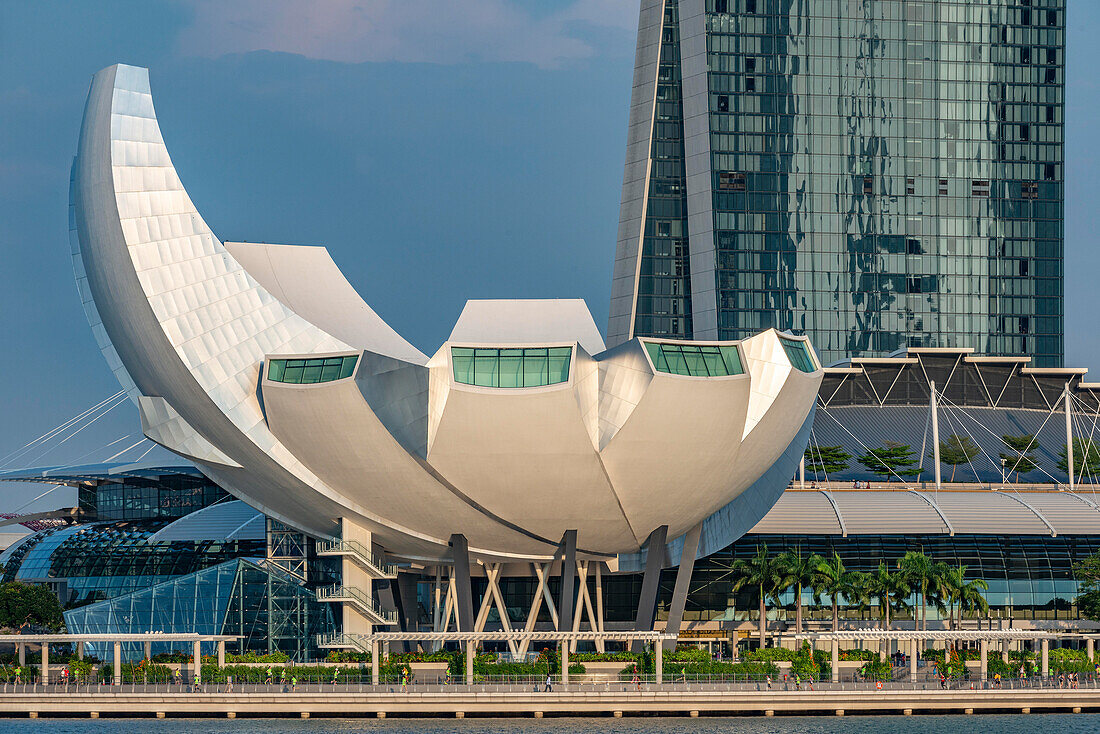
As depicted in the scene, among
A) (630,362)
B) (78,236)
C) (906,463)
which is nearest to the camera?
(630,362)

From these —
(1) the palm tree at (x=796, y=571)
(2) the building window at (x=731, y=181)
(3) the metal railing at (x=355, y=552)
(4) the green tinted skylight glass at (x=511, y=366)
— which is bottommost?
(1) the palm tree at (x=796, y=571)

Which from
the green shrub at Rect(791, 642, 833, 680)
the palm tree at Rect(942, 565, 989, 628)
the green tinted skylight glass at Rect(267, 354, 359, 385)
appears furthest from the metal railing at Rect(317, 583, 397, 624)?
the palm tree at Rect(942, 565, 989, 628)

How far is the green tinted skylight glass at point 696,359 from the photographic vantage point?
69.7m

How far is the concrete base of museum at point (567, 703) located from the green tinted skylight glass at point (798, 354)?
627 inches

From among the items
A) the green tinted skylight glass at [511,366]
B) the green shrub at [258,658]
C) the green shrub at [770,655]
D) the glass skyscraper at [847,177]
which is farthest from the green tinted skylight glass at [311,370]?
the glass skyscraper at [847,177]

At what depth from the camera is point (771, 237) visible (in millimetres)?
141125

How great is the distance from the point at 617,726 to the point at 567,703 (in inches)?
185

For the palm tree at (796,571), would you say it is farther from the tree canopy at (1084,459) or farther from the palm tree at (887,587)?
the tree canopy at (1084,459)

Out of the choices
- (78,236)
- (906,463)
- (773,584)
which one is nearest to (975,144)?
(906,463)

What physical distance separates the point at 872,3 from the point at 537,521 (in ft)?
283

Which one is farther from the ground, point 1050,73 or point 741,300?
point 1050,73

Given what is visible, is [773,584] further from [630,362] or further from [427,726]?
[427,726]

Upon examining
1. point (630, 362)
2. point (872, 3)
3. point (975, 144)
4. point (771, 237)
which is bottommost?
point (630, 362)

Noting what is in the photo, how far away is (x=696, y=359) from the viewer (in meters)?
70.3
